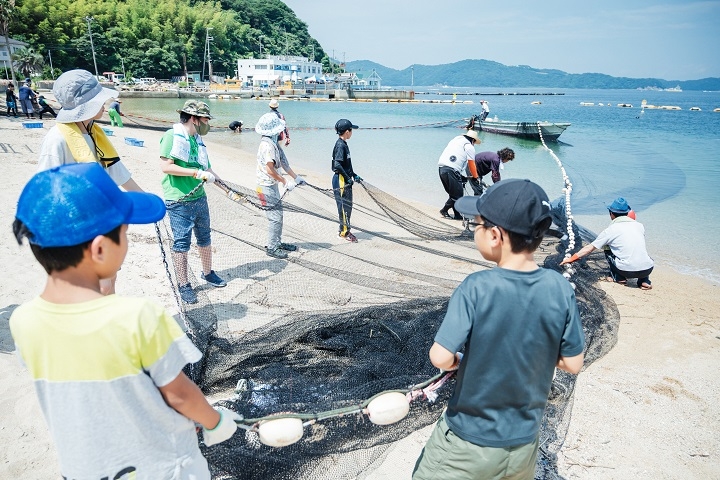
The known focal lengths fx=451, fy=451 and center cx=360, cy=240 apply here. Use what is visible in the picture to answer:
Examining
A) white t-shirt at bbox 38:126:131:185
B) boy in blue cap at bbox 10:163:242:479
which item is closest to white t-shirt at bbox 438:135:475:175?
white t-shirt at bbox 38:126:131:185

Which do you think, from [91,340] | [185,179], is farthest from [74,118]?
[91,340]

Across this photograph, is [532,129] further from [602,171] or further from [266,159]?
[266,159]

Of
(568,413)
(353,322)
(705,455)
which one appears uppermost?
(353,322)

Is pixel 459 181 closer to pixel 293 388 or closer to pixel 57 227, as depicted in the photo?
pixel 293 388

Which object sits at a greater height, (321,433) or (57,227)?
(57,227)

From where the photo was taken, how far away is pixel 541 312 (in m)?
1.55

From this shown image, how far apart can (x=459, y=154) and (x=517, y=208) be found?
668 centimetres

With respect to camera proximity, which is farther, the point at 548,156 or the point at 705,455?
the point at 548,156

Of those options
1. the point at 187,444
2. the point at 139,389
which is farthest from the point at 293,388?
the point at 139,389

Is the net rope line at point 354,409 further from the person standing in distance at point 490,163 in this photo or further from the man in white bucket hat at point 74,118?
the person standing in distance at point 490,163

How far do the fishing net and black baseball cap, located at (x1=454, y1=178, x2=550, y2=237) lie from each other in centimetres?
84

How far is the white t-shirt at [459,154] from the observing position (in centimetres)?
792

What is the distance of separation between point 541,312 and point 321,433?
4.67 ft

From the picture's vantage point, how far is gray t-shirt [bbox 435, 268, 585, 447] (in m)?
1.55
